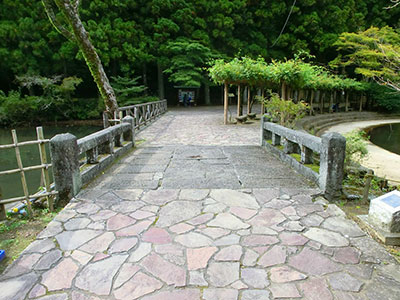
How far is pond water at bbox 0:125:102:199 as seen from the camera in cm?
828

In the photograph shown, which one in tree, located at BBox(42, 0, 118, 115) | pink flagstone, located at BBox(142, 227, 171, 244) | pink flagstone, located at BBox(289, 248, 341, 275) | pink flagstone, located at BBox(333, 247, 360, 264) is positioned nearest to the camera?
pink flagstone, located at BBox(289, 248, 341, 275)

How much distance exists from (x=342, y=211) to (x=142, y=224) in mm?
2323

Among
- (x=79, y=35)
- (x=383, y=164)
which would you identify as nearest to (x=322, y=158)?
(x=383, y=164)

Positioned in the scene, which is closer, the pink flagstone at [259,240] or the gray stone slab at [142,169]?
the pink flagstone at [259,240]

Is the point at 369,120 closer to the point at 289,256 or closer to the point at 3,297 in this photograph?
the point at 289,256

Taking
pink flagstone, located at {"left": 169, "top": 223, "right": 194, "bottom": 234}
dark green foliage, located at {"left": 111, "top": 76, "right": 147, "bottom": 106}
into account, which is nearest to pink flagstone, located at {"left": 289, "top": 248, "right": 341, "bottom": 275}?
pink flagstone, located at {"left": 169, "top": 223, "right": 194, "bottom": 234}

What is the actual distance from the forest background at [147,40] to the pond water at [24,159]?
1086mm

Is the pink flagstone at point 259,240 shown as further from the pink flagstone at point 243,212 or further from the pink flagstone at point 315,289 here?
the pink flagstone at point 315,289

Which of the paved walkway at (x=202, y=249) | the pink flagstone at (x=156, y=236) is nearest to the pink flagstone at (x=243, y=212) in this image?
the paved walkway at (x=202, y=249)

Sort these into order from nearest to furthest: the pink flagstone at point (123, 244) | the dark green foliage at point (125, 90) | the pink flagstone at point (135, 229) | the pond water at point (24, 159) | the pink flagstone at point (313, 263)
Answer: the pink flagstone at point (313, 263)
the pink flagstone at point (123, 244)
the pink flagstone at point (135, 229)
the pond water at point (24, 159)
the dark green foliage at point (125, 90)

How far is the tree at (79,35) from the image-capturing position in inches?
310

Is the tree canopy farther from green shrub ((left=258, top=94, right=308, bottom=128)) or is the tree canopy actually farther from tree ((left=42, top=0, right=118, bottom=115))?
green shrub ((left=258, top=94, right=308, bottom=128))

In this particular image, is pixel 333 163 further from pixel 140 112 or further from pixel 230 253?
pixel 140 112

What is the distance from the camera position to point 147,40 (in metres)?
19.0
